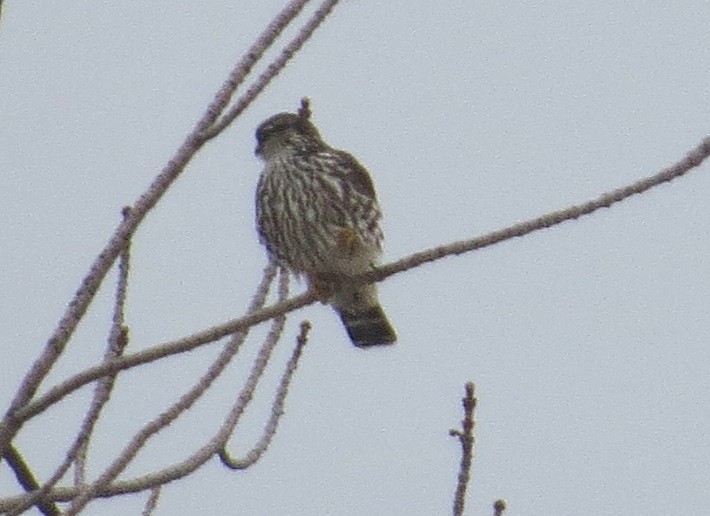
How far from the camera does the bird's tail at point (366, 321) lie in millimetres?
6671

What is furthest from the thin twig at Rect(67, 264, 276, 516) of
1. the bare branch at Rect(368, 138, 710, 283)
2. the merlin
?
the merlin

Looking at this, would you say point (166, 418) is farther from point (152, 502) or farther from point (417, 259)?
point (417, 259)

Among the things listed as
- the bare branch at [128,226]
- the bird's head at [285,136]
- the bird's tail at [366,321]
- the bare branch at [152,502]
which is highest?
the bird's head at [285,136]

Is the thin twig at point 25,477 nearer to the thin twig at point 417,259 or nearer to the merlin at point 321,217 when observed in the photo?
the thin twig at point 417,259

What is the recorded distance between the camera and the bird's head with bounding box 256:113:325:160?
6570 millimetres

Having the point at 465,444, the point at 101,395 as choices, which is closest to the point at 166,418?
the point at 101,395

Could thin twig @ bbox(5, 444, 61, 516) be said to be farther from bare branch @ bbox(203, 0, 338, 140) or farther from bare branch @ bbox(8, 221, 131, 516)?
bare branch @ bbox(203, 0, 338, 140)

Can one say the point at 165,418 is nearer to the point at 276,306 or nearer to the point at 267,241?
the point at 276,306

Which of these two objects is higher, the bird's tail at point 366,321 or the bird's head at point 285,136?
the bird's head at point 285,136

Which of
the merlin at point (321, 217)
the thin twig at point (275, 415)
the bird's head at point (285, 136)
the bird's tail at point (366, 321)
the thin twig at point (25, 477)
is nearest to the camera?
the thin twig at point (25, 477)

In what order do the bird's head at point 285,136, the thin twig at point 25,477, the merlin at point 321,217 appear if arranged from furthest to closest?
the bird's head at point 285,136 < the merlin at point 321,217 < the thin twig at point 25,477

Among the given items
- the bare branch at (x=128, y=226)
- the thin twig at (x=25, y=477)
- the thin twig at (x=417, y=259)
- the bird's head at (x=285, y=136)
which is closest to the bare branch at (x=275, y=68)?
the bare branch at (x=128, y=226)

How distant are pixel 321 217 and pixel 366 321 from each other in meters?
0.77

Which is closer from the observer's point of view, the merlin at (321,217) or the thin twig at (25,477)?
the thin twig at (25,477)
